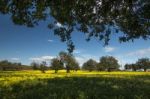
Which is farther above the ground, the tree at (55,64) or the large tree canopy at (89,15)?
the tree at (55,64)

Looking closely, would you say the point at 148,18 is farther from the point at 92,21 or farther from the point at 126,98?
the point at 126,98

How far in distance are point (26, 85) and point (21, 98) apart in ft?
28.2

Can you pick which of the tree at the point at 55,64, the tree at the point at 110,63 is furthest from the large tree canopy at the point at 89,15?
the tree at the point at 110,63

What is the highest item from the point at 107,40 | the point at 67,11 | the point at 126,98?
the point at 67,11

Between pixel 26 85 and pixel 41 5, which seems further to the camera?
pixel 26 85

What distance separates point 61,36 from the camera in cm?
1508

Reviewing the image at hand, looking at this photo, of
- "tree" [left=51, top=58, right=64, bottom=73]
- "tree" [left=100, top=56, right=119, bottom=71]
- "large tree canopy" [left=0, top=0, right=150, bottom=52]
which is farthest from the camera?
"tree" [left=100, top=56, right=119, bottom=71]

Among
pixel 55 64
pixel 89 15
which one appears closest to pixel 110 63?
pixel 55 64

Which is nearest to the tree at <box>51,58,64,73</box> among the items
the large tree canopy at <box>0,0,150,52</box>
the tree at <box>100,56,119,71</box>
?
the tree at <box>100,56,119,71</box>

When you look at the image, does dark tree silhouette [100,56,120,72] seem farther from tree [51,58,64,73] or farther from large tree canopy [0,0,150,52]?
large tree canopy [0,0,150,52]

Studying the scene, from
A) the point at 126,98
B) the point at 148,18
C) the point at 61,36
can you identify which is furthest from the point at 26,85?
the point at 148,18

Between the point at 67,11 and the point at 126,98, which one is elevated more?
the point at 67,11

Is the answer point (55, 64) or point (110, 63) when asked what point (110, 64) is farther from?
point (55, 64)

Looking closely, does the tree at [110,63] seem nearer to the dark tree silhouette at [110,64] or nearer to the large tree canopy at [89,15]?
the dark tree silhouette at [110,64]
